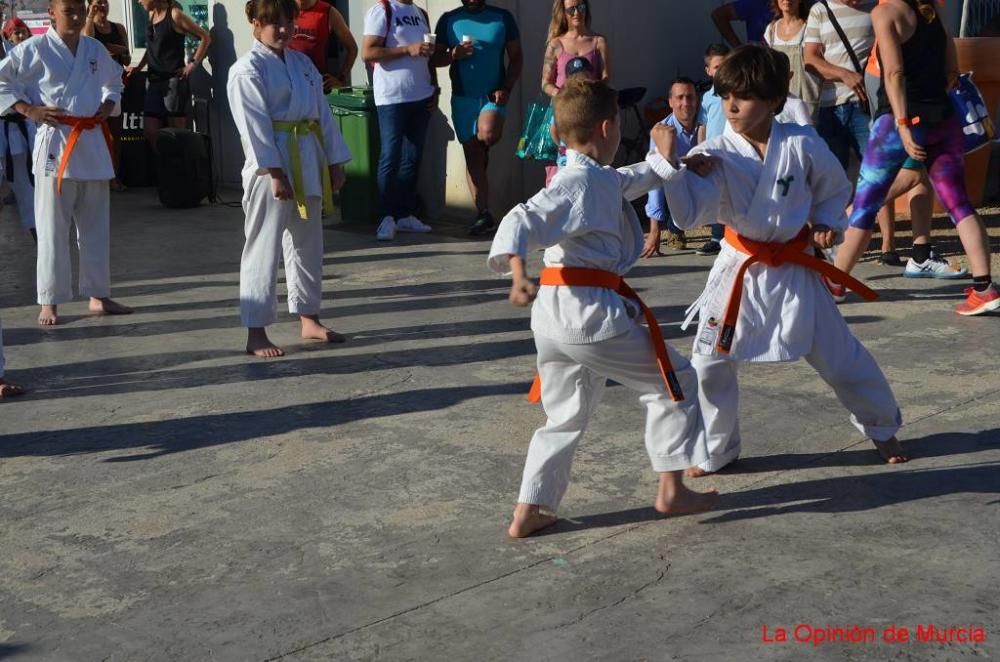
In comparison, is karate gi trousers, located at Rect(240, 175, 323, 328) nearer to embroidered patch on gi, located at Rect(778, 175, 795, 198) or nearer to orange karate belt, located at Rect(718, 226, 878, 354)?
orange karate belt, located at Rect(718, 226, 878, 354)

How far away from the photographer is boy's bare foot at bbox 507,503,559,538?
4.28 metres

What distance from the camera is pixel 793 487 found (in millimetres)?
4695

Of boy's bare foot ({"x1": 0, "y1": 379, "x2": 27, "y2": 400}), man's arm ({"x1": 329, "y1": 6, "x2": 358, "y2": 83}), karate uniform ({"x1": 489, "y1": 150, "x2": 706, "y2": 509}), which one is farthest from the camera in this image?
man's arm ({"x1": 329, "y1": 6, "x2": 358, "y2": 83})

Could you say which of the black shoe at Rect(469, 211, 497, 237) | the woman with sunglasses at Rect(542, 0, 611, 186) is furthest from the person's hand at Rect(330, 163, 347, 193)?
the black shoe at Rect(469, 211, 497, 237)

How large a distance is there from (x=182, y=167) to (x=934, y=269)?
6.83m

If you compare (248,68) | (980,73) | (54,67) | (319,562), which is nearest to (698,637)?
(319,562)

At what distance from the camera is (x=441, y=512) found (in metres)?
4.56

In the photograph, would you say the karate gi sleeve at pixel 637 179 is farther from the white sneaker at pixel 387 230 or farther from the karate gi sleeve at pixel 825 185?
the white sneaker at pixel 387 230

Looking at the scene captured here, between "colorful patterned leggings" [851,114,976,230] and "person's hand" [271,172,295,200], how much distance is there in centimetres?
312

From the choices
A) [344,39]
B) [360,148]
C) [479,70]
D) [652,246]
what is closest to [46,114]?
[479,70]

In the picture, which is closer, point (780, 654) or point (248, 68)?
point (780, 654)

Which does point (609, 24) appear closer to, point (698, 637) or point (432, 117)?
point (432, 117)

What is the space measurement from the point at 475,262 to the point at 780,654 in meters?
5.98

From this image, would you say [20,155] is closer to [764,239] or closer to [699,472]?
[699,472]
